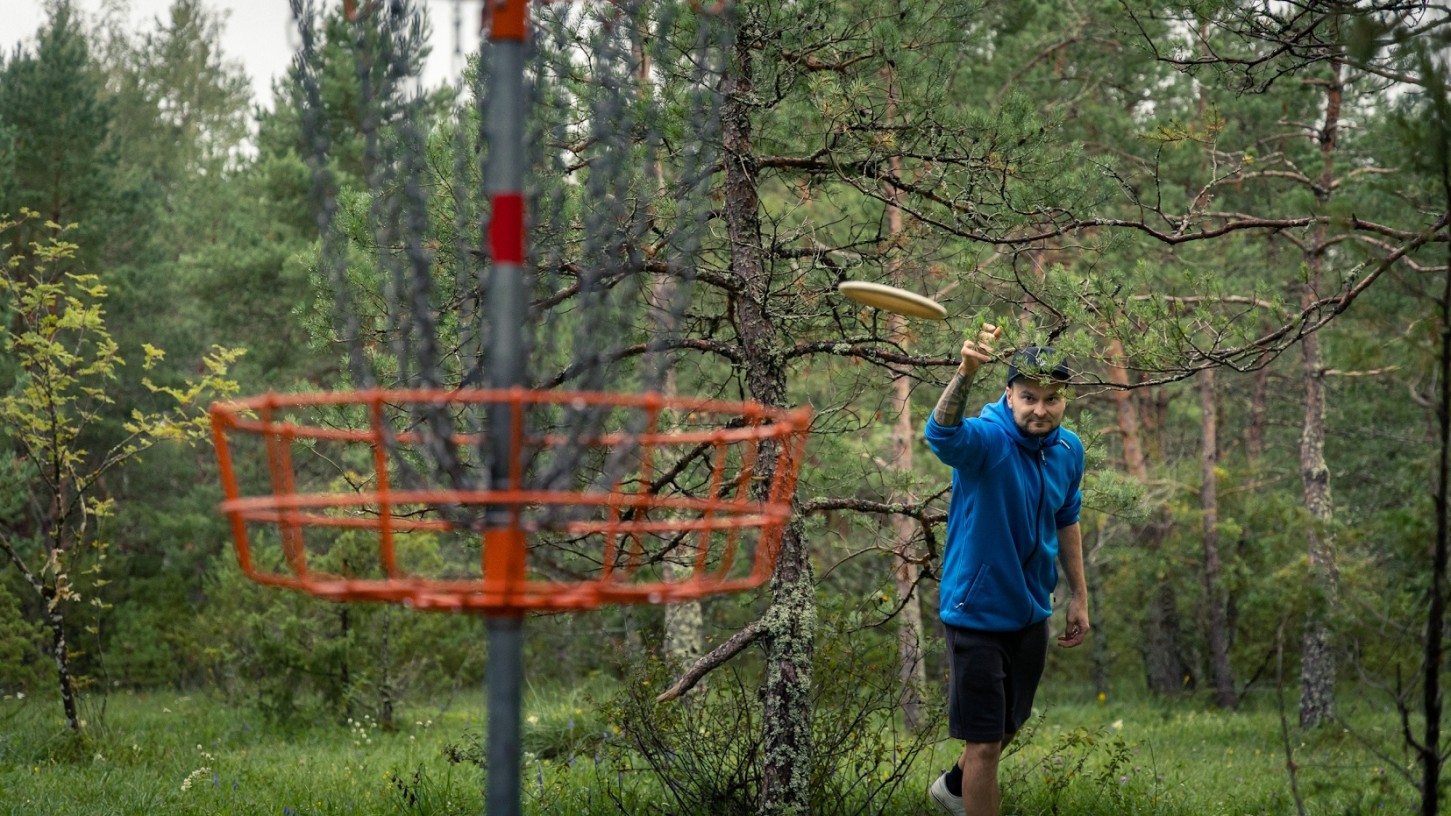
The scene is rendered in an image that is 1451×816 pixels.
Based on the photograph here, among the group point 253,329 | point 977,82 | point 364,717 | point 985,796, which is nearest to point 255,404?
point 985,796

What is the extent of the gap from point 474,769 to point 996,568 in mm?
3863

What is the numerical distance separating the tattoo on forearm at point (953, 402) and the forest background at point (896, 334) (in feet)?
1.44

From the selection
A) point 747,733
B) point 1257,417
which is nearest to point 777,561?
point 747,733

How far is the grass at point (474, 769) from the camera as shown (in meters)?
5.96

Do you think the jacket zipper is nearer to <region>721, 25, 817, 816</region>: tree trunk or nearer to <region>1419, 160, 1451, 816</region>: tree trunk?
<region>721, 25, 817, 816</region>: tree trunk

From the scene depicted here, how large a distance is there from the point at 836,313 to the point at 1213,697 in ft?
42.0

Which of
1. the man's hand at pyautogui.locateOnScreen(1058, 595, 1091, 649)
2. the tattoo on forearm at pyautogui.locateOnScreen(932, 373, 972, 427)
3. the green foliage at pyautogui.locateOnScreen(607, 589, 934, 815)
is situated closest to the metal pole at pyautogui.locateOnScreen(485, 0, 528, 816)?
the tattoo on forearm at pyautogui.locateOnScreen(932, 373, 972, 427)

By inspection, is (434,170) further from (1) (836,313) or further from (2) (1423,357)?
(2) (1423,357)

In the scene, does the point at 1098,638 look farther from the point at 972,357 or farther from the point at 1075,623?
the point at 972,357

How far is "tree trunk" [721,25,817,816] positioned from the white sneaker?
1.58ft

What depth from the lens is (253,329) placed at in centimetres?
1912

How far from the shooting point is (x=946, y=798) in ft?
16.0

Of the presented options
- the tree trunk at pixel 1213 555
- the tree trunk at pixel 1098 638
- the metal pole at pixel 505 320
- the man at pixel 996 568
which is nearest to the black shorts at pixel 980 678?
the man at pixel 996 568

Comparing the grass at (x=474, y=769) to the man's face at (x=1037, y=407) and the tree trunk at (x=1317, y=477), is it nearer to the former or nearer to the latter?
Result: the tree trunk at (x=1317, y=477)
